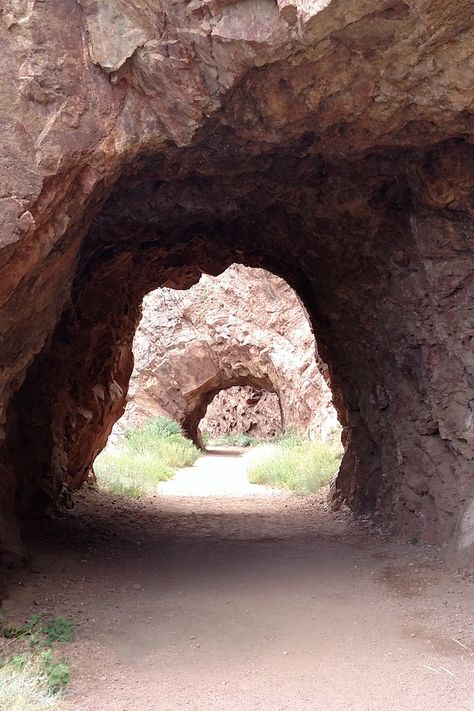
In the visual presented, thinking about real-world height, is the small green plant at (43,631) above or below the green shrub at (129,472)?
above

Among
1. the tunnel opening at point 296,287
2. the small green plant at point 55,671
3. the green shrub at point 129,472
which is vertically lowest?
the green shrub at point 129,472

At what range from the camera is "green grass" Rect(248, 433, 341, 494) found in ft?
37.4

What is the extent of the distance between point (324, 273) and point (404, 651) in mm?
4878

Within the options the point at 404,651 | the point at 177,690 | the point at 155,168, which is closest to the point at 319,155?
the point at 155,168

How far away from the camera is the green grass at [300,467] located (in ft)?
37.4

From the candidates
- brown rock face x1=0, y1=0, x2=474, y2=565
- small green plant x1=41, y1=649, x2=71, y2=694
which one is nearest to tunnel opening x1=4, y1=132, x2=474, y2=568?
brown rock face x1=0, y1=0, x2=474, y2=565

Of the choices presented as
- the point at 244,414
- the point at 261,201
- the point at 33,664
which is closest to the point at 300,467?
the point at 261,201

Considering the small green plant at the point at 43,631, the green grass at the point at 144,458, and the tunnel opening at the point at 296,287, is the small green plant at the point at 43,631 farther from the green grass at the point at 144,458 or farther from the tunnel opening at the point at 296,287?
the green grass at the point at 144,458

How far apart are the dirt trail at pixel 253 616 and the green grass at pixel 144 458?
3668 mm

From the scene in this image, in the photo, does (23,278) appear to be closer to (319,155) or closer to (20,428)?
(319,155)

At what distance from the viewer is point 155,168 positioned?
5.57m

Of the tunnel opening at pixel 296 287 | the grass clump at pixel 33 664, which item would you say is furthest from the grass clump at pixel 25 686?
the tunnel opening at pixel 296 287

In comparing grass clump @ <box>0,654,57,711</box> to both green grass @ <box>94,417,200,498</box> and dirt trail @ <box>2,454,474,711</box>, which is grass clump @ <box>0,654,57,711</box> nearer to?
dirt trail @ <box>2,454,474,711</box>

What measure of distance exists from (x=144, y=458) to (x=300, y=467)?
4566 millimetres
